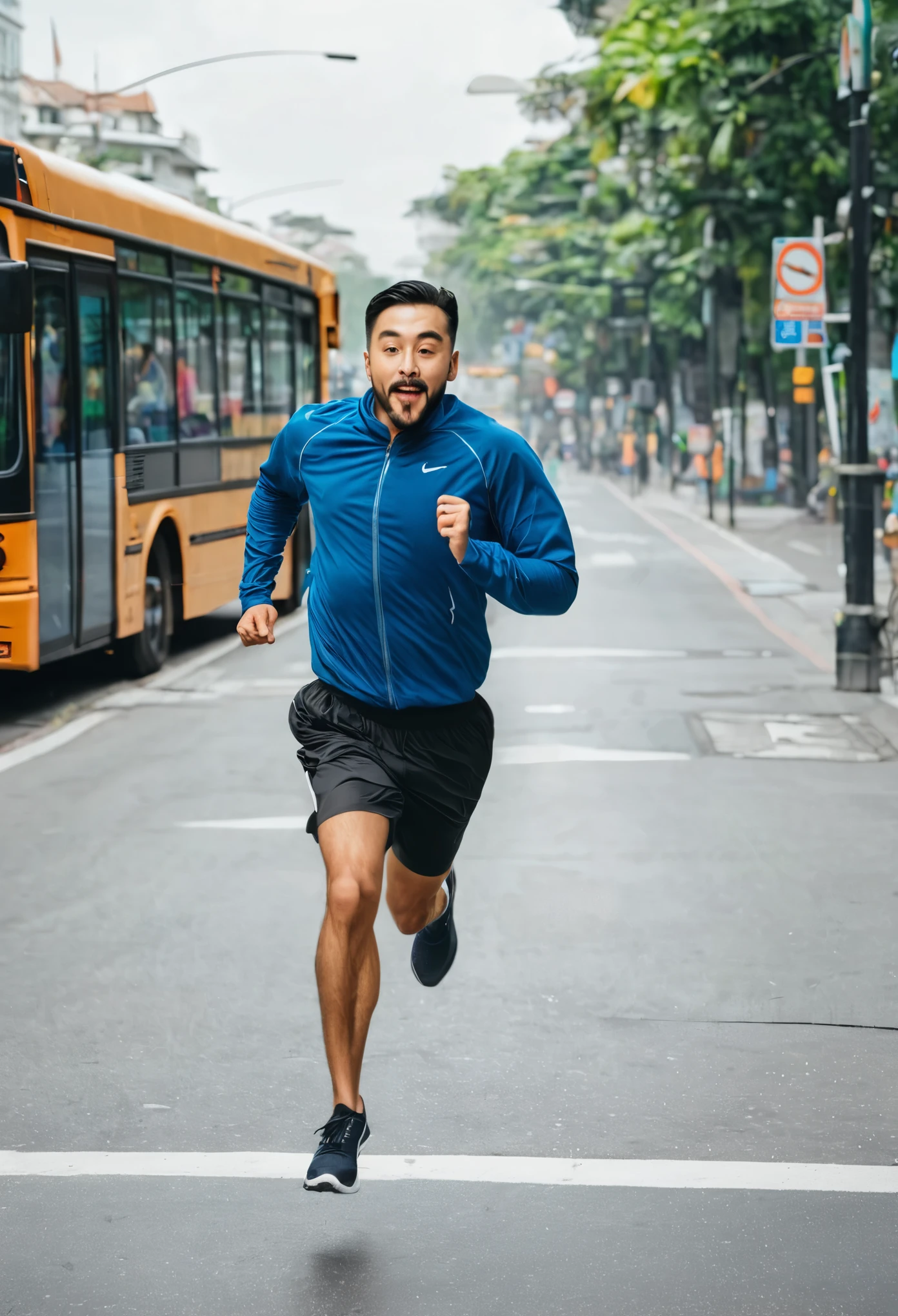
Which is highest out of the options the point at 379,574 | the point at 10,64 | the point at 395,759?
the point at 10,64

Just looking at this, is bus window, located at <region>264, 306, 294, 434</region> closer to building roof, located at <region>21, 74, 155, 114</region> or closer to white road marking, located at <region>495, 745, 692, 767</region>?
white road marking, located at <region>495, 745, 692, 767</region>

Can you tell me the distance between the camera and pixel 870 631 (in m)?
14.6

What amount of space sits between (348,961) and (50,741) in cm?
756

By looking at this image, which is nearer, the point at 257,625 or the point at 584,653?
the point at 257,625

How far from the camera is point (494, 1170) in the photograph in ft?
15.9

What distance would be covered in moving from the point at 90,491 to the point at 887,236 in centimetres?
1512

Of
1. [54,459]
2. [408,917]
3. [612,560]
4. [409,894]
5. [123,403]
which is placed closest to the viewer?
[409,894]

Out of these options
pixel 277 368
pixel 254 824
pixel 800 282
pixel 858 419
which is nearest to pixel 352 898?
pixel 254 824

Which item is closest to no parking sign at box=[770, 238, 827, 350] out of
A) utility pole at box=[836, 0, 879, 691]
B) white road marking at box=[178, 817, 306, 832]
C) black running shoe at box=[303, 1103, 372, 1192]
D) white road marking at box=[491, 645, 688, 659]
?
utility pole at box=[836, 0, 879, 691]

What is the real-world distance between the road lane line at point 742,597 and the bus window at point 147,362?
5263 mm

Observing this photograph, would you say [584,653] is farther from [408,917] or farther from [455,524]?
[455,524]

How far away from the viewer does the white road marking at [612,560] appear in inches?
1148

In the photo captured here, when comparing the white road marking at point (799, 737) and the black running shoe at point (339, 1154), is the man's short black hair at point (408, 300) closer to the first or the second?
the black running shoe at point (339, 1154)

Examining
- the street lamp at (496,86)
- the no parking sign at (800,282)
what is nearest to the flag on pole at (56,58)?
the street lamp at (496,86)
